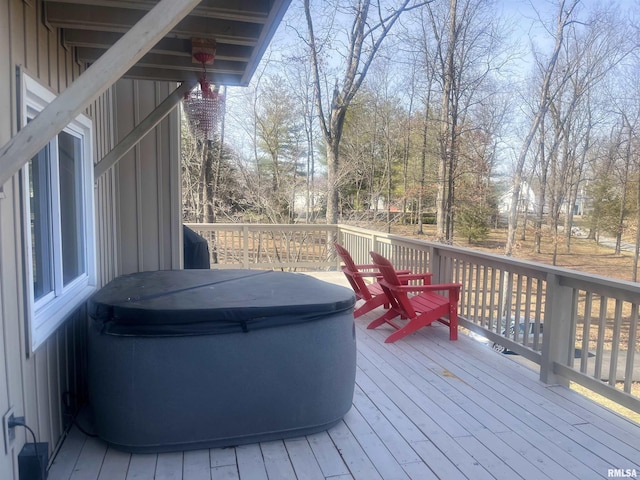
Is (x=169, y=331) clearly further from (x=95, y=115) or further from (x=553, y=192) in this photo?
(x=553, y=192)

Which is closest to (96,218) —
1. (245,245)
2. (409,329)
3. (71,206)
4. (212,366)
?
(71,206)

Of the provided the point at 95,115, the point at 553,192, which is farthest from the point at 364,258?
the point at 553,192

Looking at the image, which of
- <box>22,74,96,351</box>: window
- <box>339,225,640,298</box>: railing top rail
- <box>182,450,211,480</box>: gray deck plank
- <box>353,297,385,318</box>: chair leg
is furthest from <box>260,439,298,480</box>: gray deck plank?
<box>353,297,385,318</box>: chair leg

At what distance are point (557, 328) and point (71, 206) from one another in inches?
128

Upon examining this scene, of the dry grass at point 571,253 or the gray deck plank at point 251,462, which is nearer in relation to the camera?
the gray deck plank at point 251,462

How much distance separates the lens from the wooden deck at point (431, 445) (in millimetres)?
2100

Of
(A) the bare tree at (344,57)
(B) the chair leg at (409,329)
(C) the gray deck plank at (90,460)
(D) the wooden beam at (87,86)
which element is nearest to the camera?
(D) the wooden beam at (87,86)

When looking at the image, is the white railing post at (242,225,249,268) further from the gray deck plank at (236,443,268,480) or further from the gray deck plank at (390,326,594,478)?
the gray deck plank at (236,443,268,480)

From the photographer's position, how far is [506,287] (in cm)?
471

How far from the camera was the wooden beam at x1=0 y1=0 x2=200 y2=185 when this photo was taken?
1353 millimetres

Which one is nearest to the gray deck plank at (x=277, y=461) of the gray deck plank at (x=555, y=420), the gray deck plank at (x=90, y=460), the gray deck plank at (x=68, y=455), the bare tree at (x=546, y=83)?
the gray deck plank at (x=90, y=460)

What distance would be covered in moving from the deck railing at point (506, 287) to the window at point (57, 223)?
3.06m

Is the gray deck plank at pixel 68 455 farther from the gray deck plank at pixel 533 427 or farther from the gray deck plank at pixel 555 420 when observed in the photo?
the gray deck plank at pixel 555 420

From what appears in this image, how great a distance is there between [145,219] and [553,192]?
14.0m
